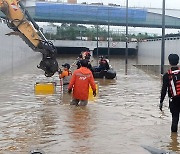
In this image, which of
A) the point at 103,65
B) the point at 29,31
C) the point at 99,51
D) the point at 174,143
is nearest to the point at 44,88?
the point at 29,31

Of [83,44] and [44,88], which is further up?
[44,88]

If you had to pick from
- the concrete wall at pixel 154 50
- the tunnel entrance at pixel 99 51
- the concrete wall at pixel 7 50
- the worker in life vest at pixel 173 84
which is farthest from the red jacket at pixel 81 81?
the tunnel entrance at pixel 99 51

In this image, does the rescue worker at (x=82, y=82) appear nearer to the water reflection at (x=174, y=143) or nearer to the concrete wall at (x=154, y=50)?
the water reflection at (x=174, y=143)

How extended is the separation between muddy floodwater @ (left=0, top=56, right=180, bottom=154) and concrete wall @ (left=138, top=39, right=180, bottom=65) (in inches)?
805

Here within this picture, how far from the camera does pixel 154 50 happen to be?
159 ft

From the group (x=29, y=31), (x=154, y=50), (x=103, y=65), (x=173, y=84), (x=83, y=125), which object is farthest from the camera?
(x=154, y=50)

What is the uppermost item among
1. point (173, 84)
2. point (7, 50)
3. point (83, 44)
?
point (173, 84)

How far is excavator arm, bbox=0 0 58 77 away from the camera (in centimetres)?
1748

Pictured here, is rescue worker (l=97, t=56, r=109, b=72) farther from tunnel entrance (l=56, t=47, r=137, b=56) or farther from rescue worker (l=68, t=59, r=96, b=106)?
tunnel entrance (l=56, t=47, r=137, b=56)

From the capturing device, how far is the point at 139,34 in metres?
96.2

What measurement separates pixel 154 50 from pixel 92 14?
4141 centimetres

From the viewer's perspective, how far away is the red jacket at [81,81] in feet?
42.8

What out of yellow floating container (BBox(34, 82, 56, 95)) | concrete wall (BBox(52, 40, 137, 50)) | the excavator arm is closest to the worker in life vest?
the excavator arm

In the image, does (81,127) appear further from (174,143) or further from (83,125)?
(174,143)
